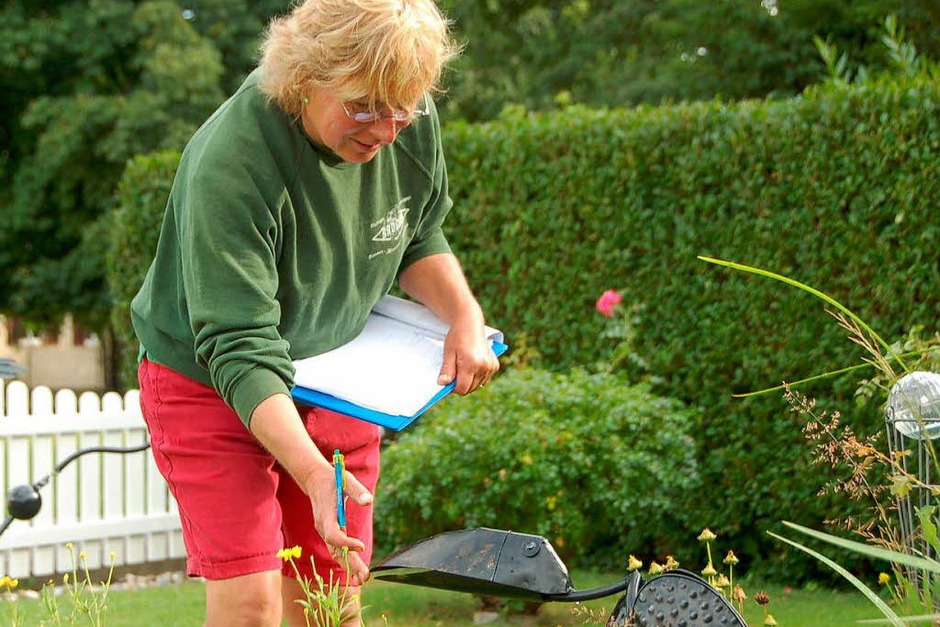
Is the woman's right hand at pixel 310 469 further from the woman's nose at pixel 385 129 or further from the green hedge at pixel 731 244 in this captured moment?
the green hedge at pixel 731 244

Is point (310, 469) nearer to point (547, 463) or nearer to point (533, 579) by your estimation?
point (533, 579)

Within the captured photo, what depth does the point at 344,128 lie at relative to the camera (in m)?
1.93

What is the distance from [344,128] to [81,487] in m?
5.06

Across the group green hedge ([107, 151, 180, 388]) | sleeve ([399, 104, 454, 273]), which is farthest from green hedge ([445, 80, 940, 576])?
sleeve ([399, 104, 454, 273])

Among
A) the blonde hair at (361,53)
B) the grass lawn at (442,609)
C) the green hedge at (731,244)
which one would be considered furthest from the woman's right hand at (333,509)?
the green hedge at (731,244)

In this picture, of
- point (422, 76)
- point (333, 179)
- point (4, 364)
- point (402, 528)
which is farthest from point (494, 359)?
point (402, 528)

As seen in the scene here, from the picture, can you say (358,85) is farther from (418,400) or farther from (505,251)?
(505,251)

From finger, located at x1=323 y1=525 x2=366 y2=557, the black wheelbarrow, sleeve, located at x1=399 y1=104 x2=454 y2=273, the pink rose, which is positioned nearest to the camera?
the black wheelbarrow

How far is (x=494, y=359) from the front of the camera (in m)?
2.31

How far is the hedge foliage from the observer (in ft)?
15.9

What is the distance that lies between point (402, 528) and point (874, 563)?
6.60ft

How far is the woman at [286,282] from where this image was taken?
1863mm

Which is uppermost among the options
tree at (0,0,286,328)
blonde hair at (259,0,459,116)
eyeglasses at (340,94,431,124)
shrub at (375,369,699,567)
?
blonde hair at (259,0,459,116)

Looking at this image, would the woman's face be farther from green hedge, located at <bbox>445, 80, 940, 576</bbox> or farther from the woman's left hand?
green hedge, located at <bbox>445, 80, 940, 576</bbox>
